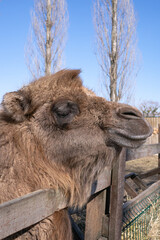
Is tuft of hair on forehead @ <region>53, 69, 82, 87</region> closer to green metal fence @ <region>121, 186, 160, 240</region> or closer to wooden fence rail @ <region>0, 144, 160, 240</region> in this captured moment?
wooden fence rail @ <region>0, 144, 160, 240</region>

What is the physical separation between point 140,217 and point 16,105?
340 centimetres

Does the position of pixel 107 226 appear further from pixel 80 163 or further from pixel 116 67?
pixel 116 67

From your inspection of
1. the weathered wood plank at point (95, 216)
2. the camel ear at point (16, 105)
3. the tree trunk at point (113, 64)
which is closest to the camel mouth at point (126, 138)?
the camel ear at point (16, 105)

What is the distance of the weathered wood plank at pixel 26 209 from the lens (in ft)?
4.50

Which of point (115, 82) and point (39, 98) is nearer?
point (39, 98)

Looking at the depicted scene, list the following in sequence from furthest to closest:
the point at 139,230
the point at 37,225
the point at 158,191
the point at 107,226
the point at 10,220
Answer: the point at 158,191 → the point at 139,230 → the point at 107,226 → the point at 37,225 → the point at 10,220

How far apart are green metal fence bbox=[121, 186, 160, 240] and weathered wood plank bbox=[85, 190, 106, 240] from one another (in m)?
1.00

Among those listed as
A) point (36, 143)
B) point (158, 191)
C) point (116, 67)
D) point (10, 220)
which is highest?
point (116, 67)

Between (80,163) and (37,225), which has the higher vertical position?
(80,163)

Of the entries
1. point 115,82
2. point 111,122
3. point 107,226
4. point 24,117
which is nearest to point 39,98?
point 24,117

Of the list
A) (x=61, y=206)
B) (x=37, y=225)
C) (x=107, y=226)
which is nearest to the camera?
(x=37, y=225)

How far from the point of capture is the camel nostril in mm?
2061

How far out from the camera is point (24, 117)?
2.12 meters

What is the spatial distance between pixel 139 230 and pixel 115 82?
1009 cm
